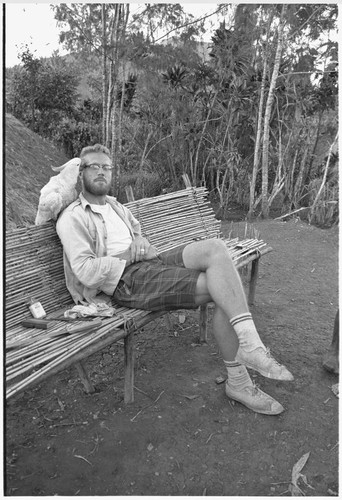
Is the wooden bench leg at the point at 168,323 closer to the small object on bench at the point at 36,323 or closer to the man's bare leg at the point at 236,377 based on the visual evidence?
the man's bare leg at the point at 236,377

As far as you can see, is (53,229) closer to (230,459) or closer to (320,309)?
(230,459)

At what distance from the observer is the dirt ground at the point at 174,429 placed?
197cm

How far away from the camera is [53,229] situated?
2.78m

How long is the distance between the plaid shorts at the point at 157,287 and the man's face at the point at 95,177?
0.53m

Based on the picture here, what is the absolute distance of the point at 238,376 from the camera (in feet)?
7.94

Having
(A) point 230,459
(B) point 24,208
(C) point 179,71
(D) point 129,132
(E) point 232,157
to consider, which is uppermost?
(C) point 179,71

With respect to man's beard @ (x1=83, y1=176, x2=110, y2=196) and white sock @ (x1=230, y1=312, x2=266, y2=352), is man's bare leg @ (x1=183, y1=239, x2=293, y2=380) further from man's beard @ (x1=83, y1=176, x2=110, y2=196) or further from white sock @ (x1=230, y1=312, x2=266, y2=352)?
man's beard @ (x1=83, y1=176, x2=110, y2=196)

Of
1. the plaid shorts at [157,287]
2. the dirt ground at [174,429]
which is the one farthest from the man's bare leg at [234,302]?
the dirt ground at [174,429]

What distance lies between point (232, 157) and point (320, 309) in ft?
13.8

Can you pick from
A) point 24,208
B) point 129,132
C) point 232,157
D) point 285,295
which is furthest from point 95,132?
point 285,295

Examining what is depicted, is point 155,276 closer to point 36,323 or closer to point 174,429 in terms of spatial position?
point 36,323

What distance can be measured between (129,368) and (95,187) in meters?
1.10

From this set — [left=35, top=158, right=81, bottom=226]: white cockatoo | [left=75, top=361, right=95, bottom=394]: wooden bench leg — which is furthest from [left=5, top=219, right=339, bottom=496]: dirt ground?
[left=35, top=158, right=81, bottom=226]: white cockatoo

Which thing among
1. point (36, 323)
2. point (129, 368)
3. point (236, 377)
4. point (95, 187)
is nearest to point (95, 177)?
point (95, 187)
